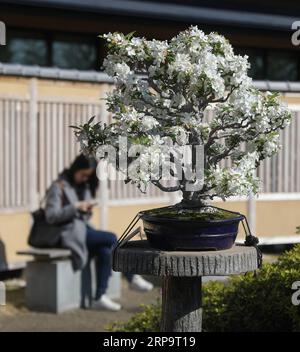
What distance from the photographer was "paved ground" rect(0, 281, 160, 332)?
25.2ft

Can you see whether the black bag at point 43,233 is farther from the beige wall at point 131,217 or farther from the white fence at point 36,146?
the white fence at point 36,146

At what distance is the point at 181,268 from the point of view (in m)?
4.45

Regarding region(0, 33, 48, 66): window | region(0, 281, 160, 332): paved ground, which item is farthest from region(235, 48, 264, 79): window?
region(0, 281, 160, 332): paved ground

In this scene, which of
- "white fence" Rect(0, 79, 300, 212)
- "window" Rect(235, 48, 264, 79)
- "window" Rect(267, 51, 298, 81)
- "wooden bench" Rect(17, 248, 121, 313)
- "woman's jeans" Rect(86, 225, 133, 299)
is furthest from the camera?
"window" Rect(267, 51, 298, 81)

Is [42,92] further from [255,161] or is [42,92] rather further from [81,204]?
[255,161]

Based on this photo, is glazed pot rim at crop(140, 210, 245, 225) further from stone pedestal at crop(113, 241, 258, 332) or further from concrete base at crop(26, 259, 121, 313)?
concrete base at crop(26, 259, 121, 313)

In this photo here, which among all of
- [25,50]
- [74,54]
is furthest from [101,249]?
[74,54]

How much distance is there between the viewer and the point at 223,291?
6.27 m

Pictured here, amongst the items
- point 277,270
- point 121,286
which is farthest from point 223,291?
point 121,286

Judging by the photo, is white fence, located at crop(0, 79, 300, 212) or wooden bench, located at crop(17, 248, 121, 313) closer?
wooden bench, located at crop(17, 248, 121, 313)

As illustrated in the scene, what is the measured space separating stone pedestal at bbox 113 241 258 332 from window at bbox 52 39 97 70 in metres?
9.09

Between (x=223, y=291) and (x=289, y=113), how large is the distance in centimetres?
200

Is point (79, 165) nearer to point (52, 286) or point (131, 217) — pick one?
point (52, 286)

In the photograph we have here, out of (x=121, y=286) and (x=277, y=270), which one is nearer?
(x=277, y=270)
